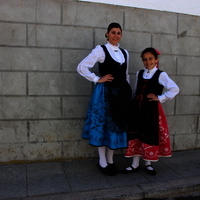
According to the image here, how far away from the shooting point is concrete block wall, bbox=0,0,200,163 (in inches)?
132

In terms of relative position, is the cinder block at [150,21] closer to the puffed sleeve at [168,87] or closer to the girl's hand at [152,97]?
the puffed sleeve at [168,87]

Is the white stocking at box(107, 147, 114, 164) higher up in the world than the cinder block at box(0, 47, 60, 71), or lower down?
lower down

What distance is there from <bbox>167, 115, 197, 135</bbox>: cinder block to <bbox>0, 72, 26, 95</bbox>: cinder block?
2.63m

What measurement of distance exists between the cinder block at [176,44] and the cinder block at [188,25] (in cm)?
10

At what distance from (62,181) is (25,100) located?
4.45 ft

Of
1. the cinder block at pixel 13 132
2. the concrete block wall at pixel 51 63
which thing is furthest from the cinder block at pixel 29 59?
the cinder block at pixel 13 132

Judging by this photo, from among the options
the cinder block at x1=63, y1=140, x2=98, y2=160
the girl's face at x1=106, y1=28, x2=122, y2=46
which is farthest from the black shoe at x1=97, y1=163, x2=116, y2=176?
the girl's face at x1=106, y1=28, x2=122, y2=46

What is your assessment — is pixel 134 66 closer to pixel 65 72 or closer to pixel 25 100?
pixel 65 72

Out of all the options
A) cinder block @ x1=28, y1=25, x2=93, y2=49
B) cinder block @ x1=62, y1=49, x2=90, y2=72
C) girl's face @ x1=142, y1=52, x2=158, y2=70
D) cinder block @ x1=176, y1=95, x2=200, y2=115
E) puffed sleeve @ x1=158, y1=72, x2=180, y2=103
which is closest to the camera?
puffed sleeve @ x1=158, y1=72, x2=180, y2=103

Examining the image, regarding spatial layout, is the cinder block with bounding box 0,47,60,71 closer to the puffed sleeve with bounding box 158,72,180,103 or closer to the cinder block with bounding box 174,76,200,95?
the puffed sleeve with bounding box 158,72,180,103

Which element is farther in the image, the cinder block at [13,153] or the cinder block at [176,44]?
the cinder block at [176,44]

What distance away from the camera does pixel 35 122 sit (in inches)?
138

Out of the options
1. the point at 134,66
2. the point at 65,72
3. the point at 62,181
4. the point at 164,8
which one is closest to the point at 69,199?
the point at 62,181

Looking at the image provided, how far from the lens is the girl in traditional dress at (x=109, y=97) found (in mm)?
2955
